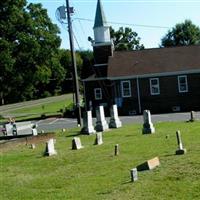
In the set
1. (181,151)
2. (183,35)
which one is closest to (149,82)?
(181,151)

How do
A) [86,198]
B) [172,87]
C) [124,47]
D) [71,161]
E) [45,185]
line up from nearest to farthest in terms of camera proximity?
[86,198]
[45,185]
[71,161]
[172,87]
[124,47]

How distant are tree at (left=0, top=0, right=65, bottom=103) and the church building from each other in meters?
5.76

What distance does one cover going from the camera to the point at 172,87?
51.7 meters

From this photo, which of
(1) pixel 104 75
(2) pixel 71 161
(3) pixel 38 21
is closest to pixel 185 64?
(1) pixel 104 75

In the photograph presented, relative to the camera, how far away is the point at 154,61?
5356 cm

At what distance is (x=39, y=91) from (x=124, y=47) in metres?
19.5

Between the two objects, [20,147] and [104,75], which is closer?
[20,147]

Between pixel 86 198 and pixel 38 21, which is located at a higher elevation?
pixel 38 21

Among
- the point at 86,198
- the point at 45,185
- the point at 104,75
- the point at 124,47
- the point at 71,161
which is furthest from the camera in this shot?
the point at 124,47

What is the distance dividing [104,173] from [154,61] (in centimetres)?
3923

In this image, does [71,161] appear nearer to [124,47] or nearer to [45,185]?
[45,185]

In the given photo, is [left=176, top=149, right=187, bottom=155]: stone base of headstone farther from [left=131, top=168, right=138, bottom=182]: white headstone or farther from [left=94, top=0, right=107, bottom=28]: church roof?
[left=94, top=0, right=107, bottom=28]: church roof

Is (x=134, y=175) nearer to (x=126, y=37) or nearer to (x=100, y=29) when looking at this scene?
(x=100, y=29)

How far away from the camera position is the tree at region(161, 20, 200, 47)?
107375 mm
